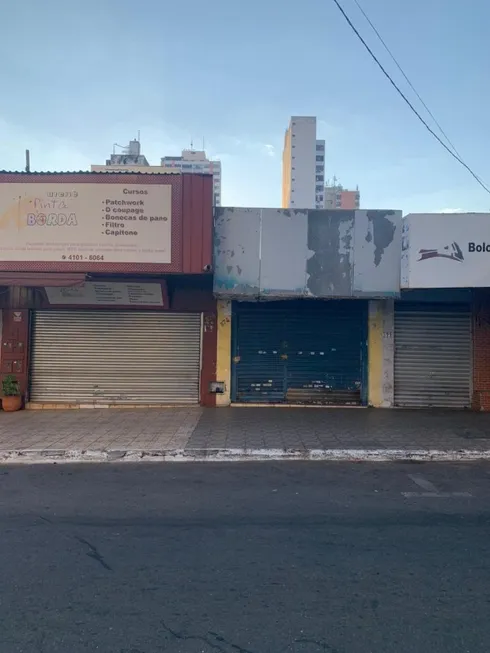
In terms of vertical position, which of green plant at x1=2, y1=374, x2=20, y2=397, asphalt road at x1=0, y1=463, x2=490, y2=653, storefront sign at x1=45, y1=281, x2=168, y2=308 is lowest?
asphalt road at x1=0, y1=463, x2=490, y2=653

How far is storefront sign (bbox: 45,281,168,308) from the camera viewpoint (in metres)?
11.9

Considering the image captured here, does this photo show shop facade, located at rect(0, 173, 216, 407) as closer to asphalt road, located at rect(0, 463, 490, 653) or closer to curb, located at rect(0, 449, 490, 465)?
curb, located at rect(0, 449, 490, 465)

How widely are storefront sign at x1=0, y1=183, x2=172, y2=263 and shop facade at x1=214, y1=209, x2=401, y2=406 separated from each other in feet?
4.53

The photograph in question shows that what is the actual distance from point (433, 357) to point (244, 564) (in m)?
9.62

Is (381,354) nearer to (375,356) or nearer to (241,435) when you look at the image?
(375,356)

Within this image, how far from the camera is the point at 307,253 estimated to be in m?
10.8

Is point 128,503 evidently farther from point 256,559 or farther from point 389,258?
Result: point 389,258

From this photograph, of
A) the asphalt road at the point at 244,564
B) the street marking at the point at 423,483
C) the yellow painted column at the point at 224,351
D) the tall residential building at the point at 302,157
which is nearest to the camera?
the asphalt road at the point at 244,564

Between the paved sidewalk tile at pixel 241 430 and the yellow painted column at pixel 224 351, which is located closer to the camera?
the paved sidewalk tile at pixel 241 430

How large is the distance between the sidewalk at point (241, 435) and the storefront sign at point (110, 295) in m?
2.58

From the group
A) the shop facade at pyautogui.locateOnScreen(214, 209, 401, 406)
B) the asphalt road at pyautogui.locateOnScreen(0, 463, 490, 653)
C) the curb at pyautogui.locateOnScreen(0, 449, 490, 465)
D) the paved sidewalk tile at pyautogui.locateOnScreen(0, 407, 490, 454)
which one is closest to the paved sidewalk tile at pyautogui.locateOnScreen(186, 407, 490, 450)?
the paved sidewalk tile at pyautogui.locateOnScreen(0, 407, 490, 454)

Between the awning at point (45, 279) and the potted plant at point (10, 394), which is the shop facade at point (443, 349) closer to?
the awning at point (45, 279)

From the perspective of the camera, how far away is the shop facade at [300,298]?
10.8 meters

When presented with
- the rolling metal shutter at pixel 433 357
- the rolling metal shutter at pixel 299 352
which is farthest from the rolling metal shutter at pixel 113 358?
the rolling metal shutter at pixel 433 357
